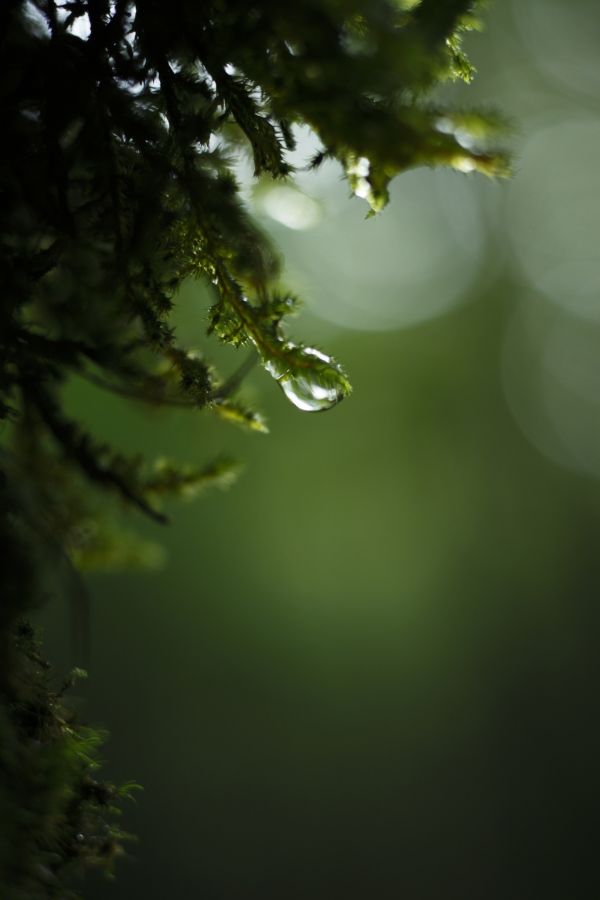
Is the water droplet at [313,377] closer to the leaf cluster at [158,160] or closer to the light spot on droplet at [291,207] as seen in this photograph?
the leaf cluster at [158,160]

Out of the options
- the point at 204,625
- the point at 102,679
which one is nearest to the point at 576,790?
the point at 204,625

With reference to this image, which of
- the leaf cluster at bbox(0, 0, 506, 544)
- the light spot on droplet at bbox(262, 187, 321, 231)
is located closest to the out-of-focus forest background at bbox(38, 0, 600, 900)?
the light spot on droplet at bbox(262, 187, 321, 231)

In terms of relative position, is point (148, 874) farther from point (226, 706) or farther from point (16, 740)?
point (16, 740)

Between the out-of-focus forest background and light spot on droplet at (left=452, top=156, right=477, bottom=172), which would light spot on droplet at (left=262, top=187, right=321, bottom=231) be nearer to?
light spot on droplet at (left=452, top=156, right=477, bottom=172)

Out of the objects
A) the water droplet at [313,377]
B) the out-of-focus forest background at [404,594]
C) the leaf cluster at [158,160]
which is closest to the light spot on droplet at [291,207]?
the leaf cluster at [158,160]

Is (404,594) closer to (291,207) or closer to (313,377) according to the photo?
(291,207)
